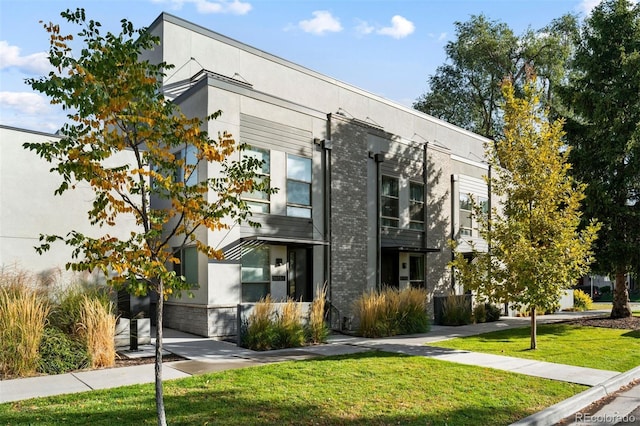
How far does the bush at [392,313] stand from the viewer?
15383mm

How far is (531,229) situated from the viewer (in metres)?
13.6

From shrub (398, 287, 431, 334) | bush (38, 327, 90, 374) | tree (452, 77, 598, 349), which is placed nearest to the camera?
bush (38, 327, 90, 374)

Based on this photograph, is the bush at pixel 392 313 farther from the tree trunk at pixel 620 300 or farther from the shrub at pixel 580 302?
the shrub at pixel 580 302

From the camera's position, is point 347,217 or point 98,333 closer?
point 98,333

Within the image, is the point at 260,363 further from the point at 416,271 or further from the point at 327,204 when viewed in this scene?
the point at 416,271

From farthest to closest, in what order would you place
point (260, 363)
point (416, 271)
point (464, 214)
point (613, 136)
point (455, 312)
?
point (464, 214) < point (416, 271) < point (613, 136) < point (455, 312) < point (260, 363)

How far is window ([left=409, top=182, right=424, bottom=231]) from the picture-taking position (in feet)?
72.4

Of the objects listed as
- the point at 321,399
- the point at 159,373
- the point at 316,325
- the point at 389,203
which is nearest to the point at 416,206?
the point at 389,203

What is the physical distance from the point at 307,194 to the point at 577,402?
10984 millimetres

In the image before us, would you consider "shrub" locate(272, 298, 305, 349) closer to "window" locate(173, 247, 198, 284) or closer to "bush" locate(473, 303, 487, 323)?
"window" locate(173, 247, 198, 284)

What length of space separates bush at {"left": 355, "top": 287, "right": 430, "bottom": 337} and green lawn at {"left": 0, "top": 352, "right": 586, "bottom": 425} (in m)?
5.12

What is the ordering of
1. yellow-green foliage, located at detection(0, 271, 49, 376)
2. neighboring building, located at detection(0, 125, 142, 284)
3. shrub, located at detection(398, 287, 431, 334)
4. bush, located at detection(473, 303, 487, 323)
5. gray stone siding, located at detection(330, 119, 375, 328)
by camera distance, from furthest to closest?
bush, located at detection(473, 303, 487, 323)
gray stone siding, located at detection(330, 119, 375, 328)
shrub, located at detection(398, 287, 431, 334)
neighboring building, located at detection(0, 125, 142, 284)
yellow-green foliage, located at detection(0, 271, 49, 376)

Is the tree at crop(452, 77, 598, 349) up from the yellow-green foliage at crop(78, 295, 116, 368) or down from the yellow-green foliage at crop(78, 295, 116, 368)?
up

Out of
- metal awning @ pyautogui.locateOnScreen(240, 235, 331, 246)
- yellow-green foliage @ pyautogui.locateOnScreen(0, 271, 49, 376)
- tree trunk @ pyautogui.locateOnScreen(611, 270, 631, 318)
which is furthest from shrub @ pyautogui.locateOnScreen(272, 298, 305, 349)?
tree trunk @ pyautogui.locateOnScreen(611, 270, 631, 318)
